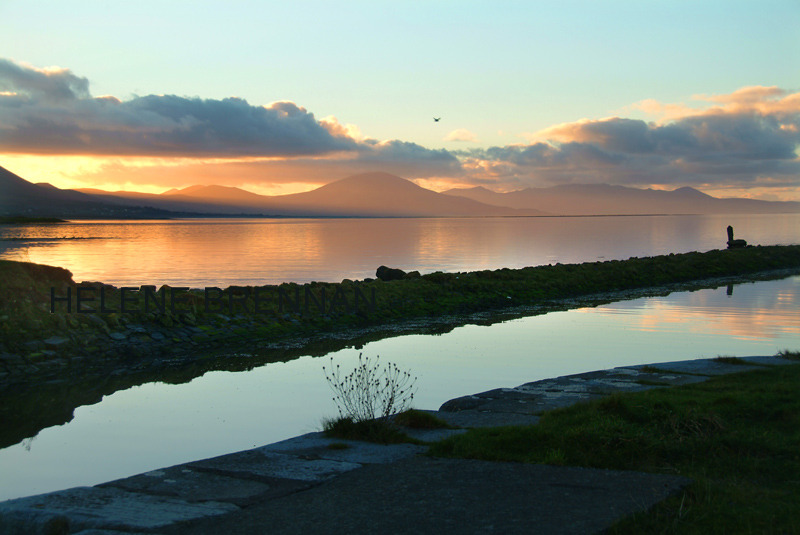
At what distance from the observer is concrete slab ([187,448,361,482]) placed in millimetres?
8477

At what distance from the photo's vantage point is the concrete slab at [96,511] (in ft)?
22.1

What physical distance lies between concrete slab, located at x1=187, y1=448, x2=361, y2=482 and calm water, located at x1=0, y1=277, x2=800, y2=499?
196cm

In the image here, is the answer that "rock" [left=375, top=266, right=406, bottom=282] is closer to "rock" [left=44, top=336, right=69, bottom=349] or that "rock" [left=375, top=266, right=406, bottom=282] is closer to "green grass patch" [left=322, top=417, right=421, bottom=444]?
"rock" [left=44, top=336, right=69, bottom=349]

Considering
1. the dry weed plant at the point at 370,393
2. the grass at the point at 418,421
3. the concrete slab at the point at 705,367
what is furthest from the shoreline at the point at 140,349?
the concrete slab at the point at 705,367

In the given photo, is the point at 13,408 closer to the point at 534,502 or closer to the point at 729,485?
the point at 534,502

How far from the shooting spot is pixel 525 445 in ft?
29.9

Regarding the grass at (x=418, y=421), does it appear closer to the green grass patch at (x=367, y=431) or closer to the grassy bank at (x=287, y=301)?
the green grass patch at (x=367, y=431)

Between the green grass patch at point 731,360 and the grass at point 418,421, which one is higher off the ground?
the green grass patch at point 731,360

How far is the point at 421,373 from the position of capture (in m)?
17.6

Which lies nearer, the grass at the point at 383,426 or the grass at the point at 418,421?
the grass at the point at 383,426

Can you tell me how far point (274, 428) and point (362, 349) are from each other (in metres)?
9.11

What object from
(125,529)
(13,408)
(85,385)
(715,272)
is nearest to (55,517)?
(125,529)

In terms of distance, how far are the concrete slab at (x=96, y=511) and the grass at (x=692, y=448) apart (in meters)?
3.26

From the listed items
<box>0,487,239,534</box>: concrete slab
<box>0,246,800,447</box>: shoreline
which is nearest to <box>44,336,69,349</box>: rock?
<box>0,246,800,447</box>: shoreline
